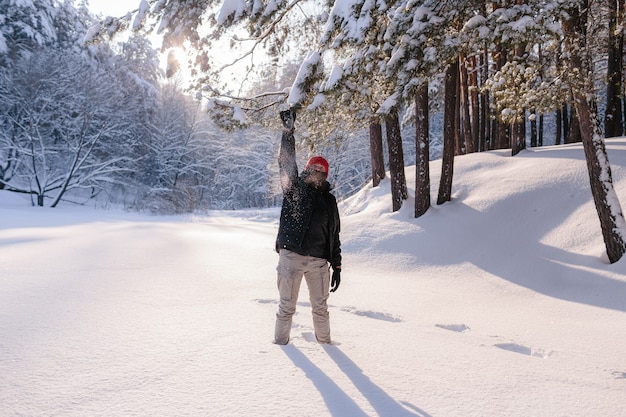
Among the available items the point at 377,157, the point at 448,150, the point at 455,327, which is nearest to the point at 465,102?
the point at 377,157

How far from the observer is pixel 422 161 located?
9.62 metres

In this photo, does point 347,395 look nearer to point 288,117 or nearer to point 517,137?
point 288,117

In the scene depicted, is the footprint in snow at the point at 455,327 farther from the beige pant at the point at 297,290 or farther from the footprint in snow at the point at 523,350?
the beige pant at the point at 297,290

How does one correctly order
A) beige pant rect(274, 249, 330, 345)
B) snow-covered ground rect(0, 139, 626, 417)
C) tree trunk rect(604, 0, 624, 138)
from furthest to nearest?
tree trunk rect(604, 0, 624, 138), beige pant rect(274, 249, 330, 345), snow-covered ground rect(0, 139, 626, 417)

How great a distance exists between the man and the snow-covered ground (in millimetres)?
256

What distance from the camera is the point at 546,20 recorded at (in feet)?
18.4

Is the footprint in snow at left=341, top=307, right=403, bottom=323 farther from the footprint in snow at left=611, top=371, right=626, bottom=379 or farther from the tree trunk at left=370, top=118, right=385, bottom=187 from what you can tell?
the tree trunk at left=370, top=118, right=385, bottom=187

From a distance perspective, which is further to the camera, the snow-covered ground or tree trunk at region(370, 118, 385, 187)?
tree trunk at region(370, 118, 385, 187)

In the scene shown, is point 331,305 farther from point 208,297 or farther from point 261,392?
point 261,392

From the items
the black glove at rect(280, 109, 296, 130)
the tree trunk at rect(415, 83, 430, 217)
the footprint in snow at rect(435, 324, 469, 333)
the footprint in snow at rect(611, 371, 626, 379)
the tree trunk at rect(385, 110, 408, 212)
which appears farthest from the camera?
the tree trunk at rect(385, 110, 408, 212)

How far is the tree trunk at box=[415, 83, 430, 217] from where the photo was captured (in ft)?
31.1

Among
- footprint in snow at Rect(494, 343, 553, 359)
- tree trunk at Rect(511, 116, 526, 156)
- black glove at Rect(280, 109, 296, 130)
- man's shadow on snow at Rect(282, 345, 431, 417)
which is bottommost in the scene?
footprint in snow at Rect(494, 343, 553, 359)

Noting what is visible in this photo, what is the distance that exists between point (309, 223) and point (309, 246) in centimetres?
19

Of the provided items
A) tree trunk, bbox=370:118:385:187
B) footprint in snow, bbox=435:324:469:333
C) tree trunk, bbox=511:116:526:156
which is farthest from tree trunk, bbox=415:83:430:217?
footprint in snow, bbox=435:324:469:333
